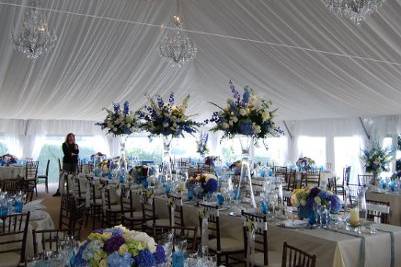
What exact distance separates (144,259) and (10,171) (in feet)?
38.0

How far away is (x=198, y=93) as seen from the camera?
15398 millimetres

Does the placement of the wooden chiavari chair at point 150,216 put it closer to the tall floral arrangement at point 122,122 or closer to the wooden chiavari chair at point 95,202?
the wooden chiavari chair at point 95,202

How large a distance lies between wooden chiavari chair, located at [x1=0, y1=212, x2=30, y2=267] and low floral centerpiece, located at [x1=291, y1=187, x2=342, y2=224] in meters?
2.74

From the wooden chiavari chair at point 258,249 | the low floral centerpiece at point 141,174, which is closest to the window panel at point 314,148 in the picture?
the low floral centerpiece at point 141,174

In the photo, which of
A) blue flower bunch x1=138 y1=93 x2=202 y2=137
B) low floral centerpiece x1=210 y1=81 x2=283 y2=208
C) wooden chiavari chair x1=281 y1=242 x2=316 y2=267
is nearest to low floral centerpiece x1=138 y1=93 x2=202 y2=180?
blue flower bunch x1=138 y1=93 x2=202 y2=137

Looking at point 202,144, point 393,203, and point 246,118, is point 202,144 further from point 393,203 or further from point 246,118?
point 246,118

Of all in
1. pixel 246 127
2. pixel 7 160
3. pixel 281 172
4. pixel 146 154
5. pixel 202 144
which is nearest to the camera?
pixel 246 127

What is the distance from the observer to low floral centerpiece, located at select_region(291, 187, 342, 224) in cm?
465

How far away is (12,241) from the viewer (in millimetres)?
4809

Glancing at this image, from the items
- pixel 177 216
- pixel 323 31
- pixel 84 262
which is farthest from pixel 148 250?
pixel 323 31

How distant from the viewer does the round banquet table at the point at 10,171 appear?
12.8 metres

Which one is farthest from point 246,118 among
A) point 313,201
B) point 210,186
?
point 313,201

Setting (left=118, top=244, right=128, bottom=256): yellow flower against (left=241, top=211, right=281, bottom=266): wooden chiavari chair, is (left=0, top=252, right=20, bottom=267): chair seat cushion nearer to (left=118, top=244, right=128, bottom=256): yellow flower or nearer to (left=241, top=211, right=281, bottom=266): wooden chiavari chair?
(left=241, top=211, right=281, bottom=266): wooden chiavari chair

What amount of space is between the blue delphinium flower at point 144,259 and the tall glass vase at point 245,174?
134 inches
